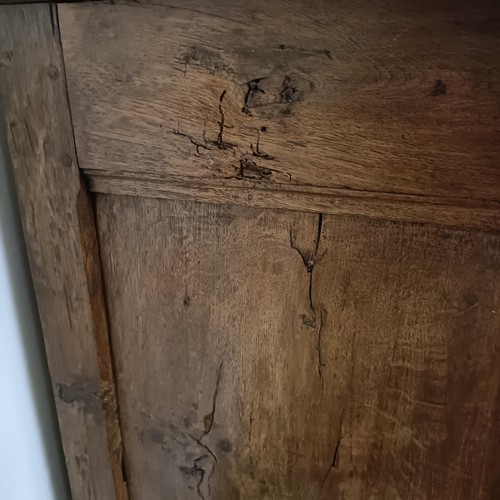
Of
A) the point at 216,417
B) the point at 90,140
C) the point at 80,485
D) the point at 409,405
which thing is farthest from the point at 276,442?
the point at 90,140

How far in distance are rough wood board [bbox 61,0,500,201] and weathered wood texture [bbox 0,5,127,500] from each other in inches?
1.5

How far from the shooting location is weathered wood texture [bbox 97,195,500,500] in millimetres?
631

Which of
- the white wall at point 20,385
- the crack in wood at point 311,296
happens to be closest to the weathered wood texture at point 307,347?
the crack in wood at point 311,296

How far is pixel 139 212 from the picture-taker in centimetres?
70

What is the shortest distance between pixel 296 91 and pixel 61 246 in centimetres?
35

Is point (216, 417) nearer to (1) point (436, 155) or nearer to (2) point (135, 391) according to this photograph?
(2) point (135, 391)

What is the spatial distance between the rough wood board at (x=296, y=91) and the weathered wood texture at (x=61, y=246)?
0.04m

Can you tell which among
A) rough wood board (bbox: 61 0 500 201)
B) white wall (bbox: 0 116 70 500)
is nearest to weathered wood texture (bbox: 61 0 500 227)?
rough wood board (bbox: 61 0 500 201)

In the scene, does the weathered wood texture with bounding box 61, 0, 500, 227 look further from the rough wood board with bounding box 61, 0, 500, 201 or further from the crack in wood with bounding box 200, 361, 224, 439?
the crack in wood with bounding box 200, 361, 224, 439

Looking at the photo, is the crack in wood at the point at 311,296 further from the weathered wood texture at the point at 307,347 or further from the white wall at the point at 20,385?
the white wall at the point at 20,385

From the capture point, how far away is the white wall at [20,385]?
30.8 inches

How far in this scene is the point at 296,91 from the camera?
570mm

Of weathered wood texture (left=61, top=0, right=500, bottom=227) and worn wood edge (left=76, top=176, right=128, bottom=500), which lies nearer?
weathered wood texture (left=61, top=0, right=500, bottom=227)

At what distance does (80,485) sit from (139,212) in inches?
18.4
